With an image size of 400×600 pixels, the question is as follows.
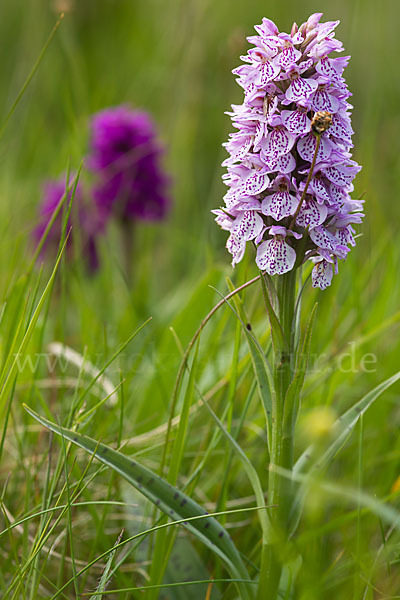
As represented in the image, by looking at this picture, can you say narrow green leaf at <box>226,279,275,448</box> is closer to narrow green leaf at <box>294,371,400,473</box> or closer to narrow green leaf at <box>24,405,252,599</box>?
narrow green leaf at <box>294,371,400,473</box>

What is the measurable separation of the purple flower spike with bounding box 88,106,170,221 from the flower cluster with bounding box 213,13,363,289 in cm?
174

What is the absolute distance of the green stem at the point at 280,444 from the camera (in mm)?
1033

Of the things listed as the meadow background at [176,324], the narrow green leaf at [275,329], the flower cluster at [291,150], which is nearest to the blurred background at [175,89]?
the meadow background at [176,324]

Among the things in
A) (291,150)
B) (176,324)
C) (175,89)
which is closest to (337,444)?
(291,150)

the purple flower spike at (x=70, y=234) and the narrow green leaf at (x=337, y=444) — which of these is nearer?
the narrow green leaf at (x=337, y=444)

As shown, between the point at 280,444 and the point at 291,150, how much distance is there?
51 centimetres

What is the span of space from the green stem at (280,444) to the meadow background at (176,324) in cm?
7

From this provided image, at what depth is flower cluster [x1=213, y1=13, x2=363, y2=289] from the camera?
0.99 meters

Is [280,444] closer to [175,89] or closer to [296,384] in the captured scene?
[296,384]

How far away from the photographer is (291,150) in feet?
3.39

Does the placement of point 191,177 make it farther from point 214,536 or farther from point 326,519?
point 214,536

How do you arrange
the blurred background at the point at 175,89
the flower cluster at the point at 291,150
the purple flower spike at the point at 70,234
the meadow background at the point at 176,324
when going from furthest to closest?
1. the blurred background at the point at 175,89
2. the purple flower spike at the point at 70,234
3. the meadow background at the point at 176,324
4. the flower cluster at the point at 291,150

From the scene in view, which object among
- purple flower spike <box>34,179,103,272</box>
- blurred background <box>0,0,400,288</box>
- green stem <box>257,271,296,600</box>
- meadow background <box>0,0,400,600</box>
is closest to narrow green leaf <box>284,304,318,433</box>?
green stem <box>257,271,296,600</box>

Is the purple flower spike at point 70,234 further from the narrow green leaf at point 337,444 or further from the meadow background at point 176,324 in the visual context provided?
the narrow green leaf at point 337,444
